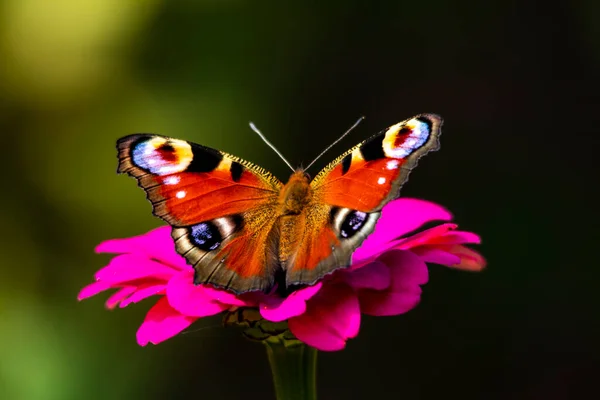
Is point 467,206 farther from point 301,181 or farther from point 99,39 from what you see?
point 301,181

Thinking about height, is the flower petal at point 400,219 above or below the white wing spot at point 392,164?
below

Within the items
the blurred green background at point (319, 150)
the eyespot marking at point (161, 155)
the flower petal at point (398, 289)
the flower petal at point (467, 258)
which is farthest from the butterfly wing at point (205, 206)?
the blurred green background at point (319, 150)

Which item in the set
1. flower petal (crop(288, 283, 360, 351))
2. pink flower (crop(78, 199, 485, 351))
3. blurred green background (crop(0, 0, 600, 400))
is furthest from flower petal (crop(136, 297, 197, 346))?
blurred green background (crop(0, 0, 600, 400))

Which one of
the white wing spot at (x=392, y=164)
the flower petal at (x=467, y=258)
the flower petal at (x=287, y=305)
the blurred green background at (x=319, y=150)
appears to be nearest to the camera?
the flower petal at (x=287, y=305)

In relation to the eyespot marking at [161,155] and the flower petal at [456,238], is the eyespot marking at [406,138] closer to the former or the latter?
the flower petal at [456,238]

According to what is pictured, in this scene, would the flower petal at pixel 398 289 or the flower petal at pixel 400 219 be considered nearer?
the flower petal at pixel 398 289

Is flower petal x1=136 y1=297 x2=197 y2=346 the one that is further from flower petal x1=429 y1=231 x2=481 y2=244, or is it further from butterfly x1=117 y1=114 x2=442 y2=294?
flower petal x1=429 y1=231 x2=481 y2=244

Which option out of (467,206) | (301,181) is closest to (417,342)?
(467,206)
